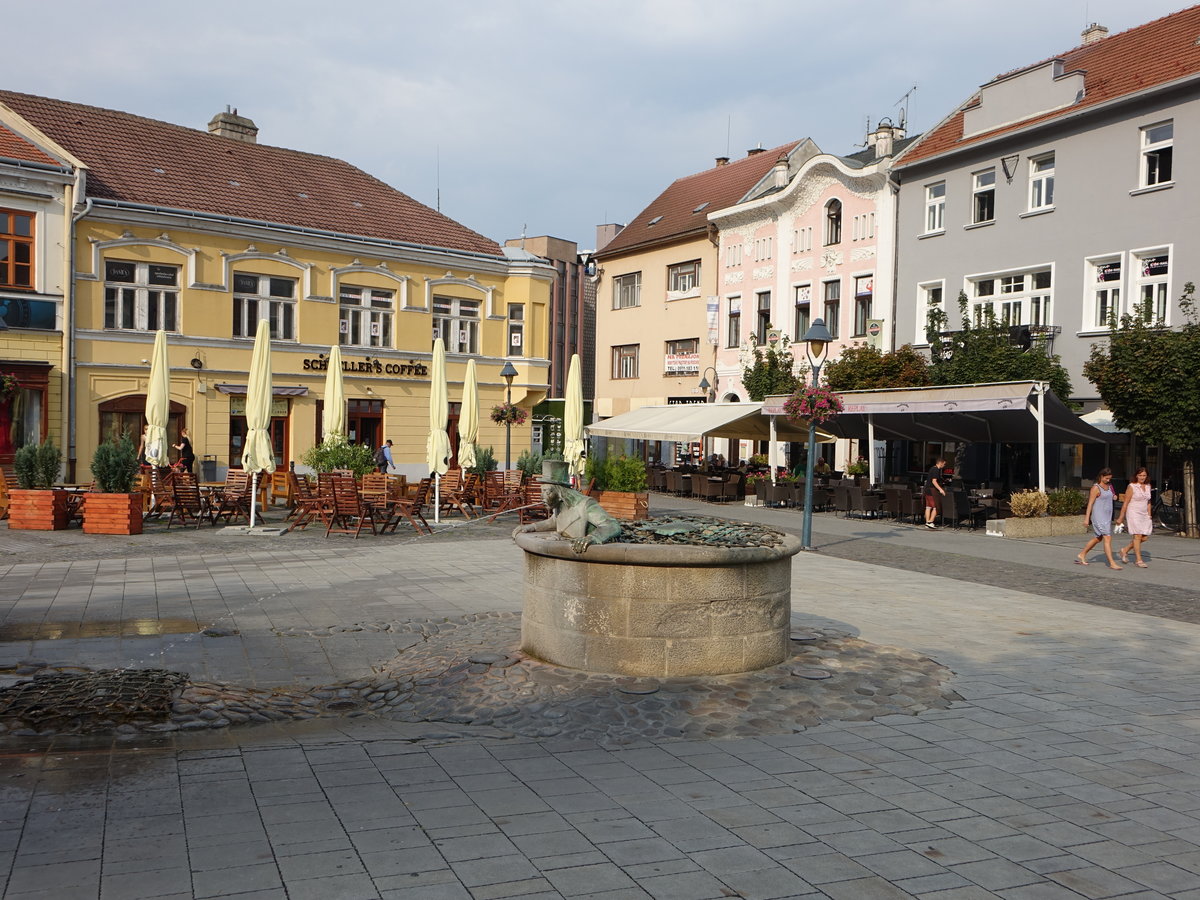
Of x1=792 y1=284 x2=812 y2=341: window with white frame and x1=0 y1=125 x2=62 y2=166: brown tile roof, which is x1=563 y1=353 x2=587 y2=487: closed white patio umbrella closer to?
x1=0 y1=125 x2=62 y2=166: brown tile roof

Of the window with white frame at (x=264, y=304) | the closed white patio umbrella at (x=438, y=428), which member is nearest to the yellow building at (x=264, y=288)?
the window with white frame at (x=264, y=304)

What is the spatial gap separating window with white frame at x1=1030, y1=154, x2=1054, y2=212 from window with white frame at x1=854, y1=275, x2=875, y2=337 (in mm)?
6018

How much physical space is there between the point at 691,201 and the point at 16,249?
25112 millimetres

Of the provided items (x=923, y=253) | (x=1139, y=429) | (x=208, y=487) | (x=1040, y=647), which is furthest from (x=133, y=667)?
(x=923, y=253)

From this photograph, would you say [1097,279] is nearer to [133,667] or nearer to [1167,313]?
[1167,313]

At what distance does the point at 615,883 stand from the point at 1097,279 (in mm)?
23899

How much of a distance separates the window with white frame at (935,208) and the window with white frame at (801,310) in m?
5.33

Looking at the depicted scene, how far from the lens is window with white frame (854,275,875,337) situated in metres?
31.4

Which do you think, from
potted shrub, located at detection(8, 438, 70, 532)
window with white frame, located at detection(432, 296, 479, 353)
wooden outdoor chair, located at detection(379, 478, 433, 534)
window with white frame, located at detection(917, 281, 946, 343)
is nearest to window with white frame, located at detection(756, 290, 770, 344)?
window with white frame, located at detection(917, 281, 946, 343)

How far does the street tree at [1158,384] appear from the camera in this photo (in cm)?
1911

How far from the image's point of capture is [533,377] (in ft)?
113

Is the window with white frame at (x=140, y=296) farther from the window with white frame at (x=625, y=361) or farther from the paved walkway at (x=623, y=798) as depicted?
the paved walkway at (x=623, y=798)

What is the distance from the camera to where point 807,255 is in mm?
33844

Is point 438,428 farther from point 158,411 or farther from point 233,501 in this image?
point 158,411
